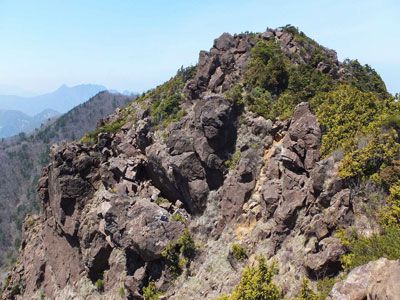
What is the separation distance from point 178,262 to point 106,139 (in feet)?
47.8

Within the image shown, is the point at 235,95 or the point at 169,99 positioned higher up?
the point at 169,99

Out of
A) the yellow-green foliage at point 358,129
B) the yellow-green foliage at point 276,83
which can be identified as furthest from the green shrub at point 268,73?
the yellow-green foliage at point 358,129

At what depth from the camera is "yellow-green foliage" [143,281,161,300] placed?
2655 cm

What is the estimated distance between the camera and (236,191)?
87.7 ft

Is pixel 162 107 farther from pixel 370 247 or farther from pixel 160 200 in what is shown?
pixel 370 247

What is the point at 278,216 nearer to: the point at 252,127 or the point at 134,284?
the point at 252,127

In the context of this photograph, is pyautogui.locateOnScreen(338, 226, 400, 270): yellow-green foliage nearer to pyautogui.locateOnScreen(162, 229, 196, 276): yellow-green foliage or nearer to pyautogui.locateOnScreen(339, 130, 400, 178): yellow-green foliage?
pyautogui.locateOnScreen(339, 130, 400, 178): yellow-green foliage

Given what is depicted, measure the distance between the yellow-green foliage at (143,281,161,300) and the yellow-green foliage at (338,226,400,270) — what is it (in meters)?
12.8

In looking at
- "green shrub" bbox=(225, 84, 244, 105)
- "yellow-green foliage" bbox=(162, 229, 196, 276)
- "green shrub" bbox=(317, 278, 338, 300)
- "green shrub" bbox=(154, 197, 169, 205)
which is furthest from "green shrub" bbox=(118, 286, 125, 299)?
"green shrub" bbox=(317, 278, 338, 300)

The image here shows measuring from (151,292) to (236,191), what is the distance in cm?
824

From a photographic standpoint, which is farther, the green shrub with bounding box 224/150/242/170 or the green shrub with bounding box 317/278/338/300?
the green shrub with bounding box 224/150/242/170

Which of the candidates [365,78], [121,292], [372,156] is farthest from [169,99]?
[372,156]

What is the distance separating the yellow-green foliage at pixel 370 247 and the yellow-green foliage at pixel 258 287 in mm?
3236

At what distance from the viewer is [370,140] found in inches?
843
